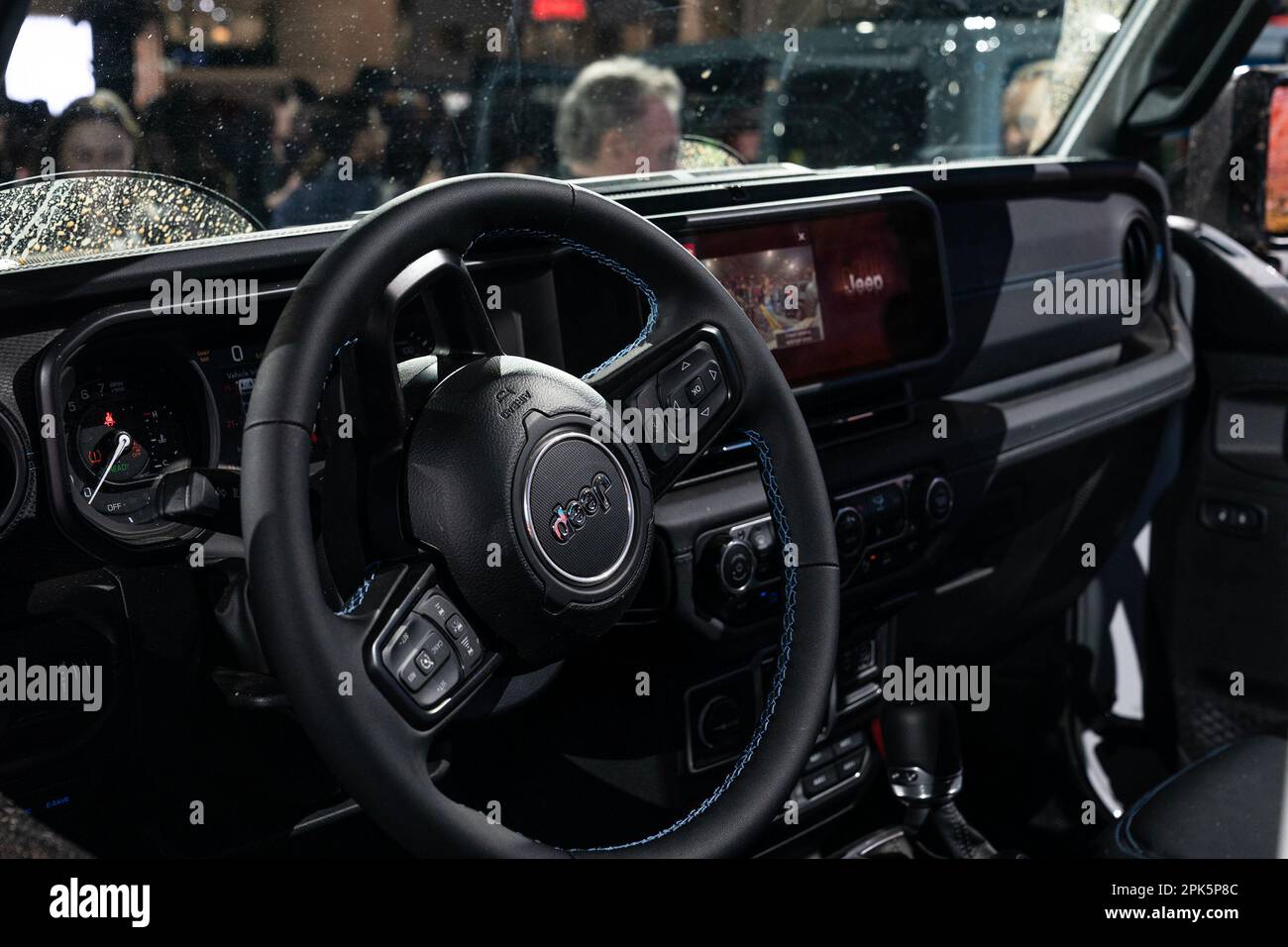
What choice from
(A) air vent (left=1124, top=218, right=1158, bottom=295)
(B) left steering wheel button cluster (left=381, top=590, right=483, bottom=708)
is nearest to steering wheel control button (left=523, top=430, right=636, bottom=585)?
(B) left steering wheel button cluster (left=381, top=590, right=483, bottom=708)

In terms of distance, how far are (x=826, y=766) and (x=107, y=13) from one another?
4.96 ft

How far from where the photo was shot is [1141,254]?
8.84ft

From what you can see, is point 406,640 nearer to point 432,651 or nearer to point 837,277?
point 432,651

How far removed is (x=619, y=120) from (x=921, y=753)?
1.21 m

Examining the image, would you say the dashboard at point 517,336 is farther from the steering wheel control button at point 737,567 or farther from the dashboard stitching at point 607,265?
the steering wheel control button at point 737,567

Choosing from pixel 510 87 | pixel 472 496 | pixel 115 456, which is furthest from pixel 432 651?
pixel 510 87

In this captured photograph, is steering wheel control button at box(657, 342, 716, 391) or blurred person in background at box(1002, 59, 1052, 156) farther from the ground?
blurred person in background at box(1002, 59, 1052, 156)

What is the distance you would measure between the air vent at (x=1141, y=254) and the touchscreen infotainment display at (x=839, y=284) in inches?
29.1

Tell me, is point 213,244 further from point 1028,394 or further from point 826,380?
point 1028,394

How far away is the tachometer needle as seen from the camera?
138 cm

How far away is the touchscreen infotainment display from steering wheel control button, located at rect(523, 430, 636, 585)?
0.58 m

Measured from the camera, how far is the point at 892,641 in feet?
7.29

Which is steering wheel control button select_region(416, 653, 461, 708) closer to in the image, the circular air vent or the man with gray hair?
the circular air vent
